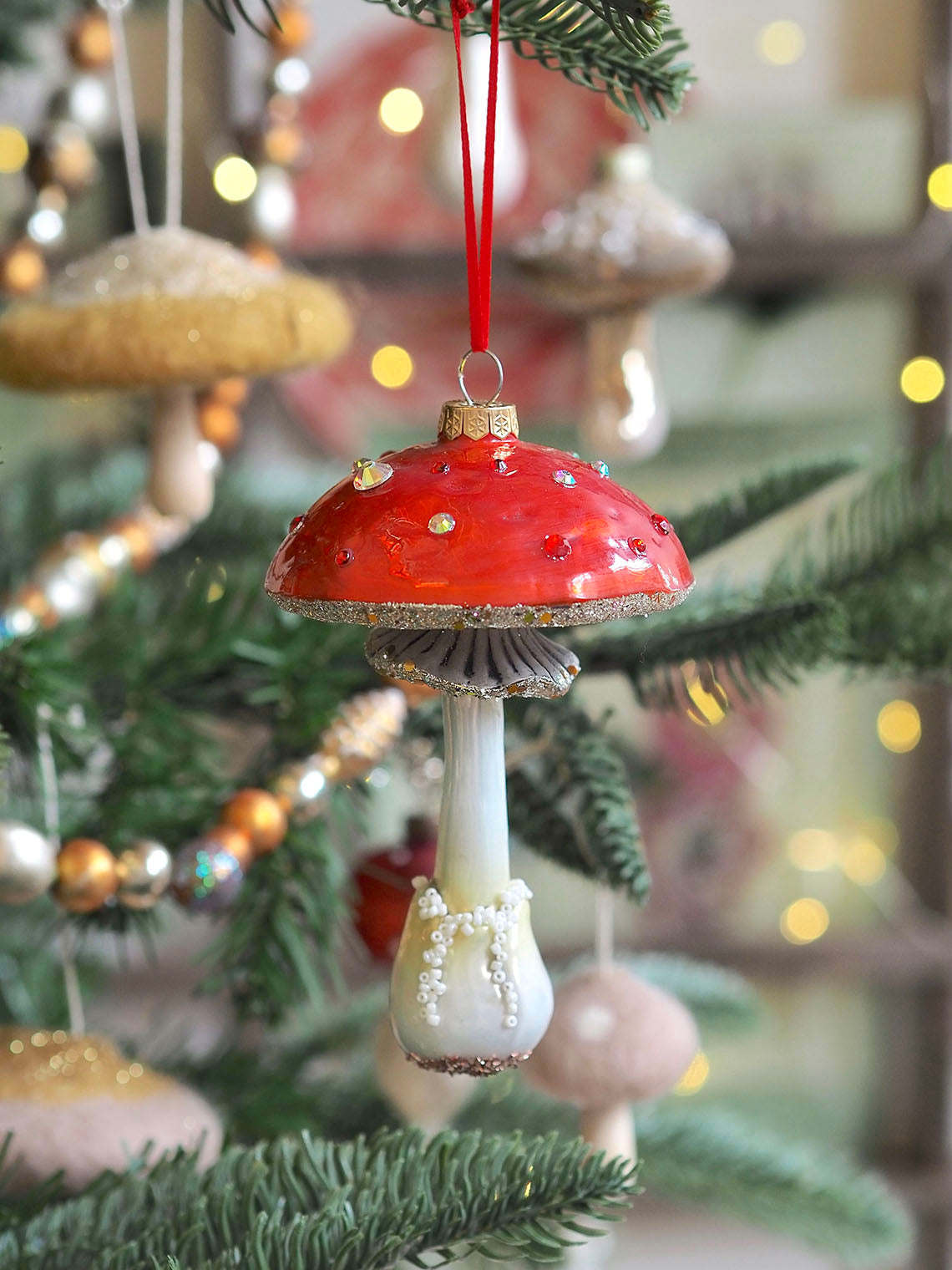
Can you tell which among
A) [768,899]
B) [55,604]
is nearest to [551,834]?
[55,604]

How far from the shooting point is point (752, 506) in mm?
459

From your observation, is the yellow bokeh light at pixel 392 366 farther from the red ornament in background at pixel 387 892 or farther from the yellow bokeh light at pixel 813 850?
the red ornament in background at pixel 387 892

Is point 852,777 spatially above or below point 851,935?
above

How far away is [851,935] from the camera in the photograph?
1041mm

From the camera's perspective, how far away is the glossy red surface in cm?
26

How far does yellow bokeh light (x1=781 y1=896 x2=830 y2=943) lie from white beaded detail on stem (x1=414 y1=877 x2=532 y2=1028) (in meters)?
0.80

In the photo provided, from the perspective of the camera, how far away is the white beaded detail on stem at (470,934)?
312mm

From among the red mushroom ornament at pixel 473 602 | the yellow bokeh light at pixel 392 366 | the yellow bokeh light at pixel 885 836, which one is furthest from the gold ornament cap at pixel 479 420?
the yellow bokeh light at pixel 885 836

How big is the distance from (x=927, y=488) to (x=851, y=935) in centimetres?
65

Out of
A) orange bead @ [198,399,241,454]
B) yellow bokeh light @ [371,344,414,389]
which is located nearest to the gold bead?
orange bead @ [198,399,241,454]

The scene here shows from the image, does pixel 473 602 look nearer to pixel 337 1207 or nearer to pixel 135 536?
pixel 337 1207

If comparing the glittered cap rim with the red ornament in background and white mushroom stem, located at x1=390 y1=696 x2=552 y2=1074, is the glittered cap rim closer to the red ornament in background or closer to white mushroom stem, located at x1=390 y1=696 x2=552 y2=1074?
white mushroom stem, located at x1=390 y1=696 x2=552 y2=1074

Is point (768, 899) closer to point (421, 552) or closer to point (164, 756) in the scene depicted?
point (164, 756)

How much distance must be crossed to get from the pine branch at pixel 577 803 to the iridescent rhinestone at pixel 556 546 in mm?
110
